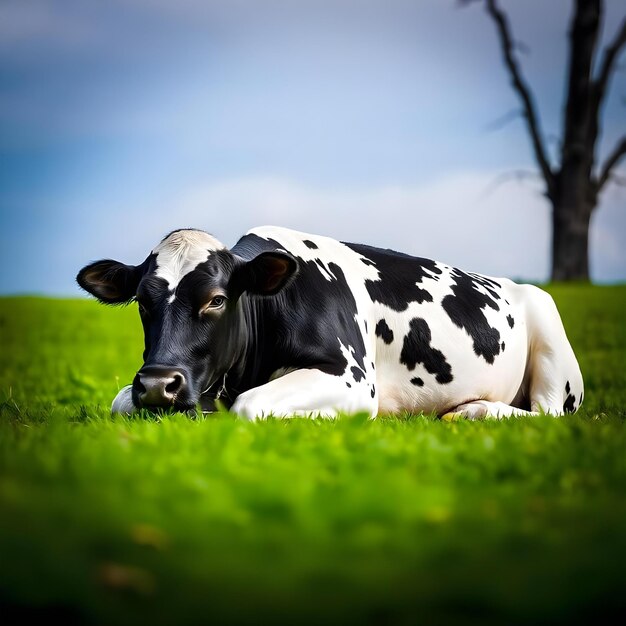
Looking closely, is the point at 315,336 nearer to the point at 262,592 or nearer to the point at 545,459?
the point at 545,459

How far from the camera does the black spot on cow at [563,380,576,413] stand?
820cm

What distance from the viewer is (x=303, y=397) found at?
6.06 meters

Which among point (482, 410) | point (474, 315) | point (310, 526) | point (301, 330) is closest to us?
point (310, 526)

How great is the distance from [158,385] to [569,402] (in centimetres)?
448

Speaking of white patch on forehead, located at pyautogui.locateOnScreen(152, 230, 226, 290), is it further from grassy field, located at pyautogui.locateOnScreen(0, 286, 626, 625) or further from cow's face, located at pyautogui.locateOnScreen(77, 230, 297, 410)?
grassy field, located at pyautogui.locateOnScreen(0, 286, 626, 625)

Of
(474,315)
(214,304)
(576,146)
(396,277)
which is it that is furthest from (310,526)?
(576,146)

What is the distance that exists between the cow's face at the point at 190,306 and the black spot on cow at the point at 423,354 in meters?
1.57

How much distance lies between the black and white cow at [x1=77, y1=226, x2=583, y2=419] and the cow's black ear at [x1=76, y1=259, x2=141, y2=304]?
0.04 feet

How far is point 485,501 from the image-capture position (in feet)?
9.93

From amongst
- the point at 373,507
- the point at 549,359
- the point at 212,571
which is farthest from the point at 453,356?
the point at 212,571

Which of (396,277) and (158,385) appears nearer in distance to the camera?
(158,385)

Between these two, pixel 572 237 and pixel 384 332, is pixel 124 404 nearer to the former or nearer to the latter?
pixel 384 332

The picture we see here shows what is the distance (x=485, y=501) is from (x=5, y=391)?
23.1 ft

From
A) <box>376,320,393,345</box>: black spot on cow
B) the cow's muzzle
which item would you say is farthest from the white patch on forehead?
Answer: <box>376,320,393,345</box>: black spot on cow
